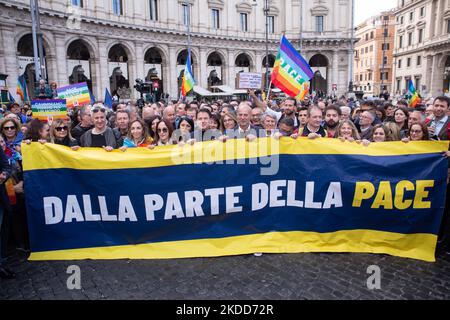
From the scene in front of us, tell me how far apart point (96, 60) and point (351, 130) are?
28.9 metres

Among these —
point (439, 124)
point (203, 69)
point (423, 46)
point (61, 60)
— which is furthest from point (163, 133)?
point (423, 46)

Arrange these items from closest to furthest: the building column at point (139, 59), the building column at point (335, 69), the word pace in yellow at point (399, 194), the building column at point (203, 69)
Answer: the word pace in yellow at point (399, 194)
the building column at point (139, 59)
the building column at point (203, 69)
the building column at point (335, 69)

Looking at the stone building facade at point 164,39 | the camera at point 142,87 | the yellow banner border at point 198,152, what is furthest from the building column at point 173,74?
the yellow banner border at point 198,152

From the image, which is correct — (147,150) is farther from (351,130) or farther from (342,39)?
(342,39)

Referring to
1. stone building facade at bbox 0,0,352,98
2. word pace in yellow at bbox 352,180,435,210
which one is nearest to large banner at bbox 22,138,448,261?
word pace in yellow at bbox 352,180,435,210

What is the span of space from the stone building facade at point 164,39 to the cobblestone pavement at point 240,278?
23.1 m

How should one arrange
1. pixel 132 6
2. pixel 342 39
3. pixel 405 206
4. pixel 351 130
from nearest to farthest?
pixel 405 206, pixel 351 130, pixel 132 6, pixel 342 39

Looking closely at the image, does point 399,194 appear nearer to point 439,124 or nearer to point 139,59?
point 439,124

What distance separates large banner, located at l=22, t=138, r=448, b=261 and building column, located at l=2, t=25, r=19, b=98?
72.5ft

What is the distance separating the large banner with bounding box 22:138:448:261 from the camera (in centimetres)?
452

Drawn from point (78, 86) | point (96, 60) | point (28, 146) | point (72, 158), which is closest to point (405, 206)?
point (72, 158)

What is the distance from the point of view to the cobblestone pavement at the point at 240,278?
3.83 m

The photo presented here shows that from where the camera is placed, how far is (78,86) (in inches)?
400

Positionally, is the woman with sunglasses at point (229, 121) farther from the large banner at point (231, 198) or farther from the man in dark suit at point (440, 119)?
the man in dark suit at point (440, 119)
